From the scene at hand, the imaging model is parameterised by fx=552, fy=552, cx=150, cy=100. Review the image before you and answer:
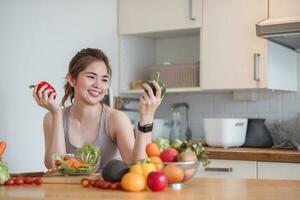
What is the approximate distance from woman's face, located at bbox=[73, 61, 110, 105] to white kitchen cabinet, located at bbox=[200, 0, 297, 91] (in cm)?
140

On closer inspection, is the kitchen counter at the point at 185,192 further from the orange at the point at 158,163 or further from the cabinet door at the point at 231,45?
the cabinet door at the point at 231,45

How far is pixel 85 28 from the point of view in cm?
432

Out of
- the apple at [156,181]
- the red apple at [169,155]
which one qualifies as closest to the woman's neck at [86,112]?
the red apple at [169,155]

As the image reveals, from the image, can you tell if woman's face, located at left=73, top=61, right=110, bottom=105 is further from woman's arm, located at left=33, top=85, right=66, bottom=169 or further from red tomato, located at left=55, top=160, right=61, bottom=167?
red tomato, located at left=55, top=160, right=61, bottom=167

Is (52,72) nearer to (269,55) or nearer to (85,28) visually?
(85,28)

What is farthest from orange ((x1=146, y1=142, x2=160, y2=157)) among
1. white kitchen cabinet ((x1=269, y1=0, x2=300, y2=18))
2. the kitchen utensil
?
the kitchen utensil

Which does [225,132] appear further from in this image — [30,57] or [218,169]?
[30,57]

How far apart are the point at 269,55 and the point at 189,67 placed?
71cm

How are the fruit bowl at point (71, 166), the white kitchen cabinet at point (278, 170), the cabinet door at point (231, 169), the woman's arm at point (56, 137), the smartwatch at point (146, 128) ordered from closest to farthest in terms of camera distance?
the fruit bowl at point (71, 166), the smartwatch at point (146, 128), the woman's arm at point (56, 137), the white kitchen cabinet at point (278, 170), the cabinet door at point (231, 169)

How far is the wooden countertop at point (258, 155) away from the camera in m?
3.56

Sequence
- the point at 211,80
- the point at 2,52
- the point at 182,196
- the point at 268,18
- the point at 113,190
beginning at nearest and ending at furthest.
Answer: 1. the point at 182,196
2. the point at 113,190
3. the point at 2,52
4. the point at 268,18
5. the point at 211,80

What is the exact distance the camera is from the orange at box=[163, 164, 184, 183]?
197 centimetres

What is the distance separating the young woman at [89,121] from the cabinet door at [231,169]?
1.06 m

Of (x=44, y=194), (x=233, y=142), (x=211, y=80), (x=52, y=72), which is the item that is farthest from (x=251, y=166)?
(x=44, y=194)
